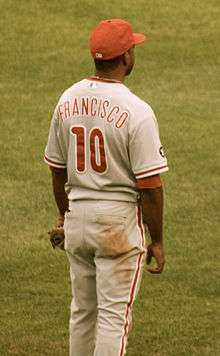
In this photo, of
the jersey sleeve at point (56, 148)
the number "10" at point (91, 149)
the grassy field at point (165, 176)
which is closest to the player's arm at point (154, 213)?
the number "10" at point (91, 149)

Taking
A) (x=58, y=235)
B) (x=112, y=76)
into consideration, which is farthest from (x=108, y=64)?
(x=58, y=235)

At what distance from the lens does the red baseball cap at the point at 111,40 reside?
6477mm

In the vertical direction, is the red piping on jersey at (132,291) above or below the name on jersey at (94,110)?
below

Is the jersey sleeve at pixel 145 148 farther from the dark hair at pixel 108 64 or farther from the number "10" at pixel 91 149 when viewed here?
the dark hair at pixel 108 64

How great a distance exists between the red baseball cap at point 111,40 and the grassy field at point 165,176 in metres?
2.41

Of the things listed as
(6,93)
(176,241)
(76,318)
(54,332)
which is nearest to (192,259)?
(176,241)

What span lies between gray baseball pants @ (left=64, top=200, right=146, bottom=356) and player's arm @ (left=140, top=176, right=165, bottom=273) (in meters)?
0.08

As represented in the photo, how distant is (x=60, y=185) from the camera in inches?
275

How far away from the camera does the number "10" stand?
21.2 ft

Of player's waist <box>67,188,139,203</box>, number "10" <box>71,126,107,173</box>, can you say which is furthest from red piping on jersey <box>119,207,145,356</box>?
number "10" <box>71,126,107,173</box>

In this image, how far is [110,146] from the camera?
644 cm

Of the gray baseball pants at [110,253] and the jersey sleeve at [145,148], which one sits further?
the gray baseball pants at [110,253]

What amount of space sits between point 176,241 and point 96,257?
4072mm

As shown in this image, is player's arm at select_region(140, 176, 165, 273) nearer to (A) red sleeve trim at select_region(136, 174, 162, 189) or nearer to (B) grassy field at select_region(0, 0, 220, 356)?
(A) red sleeve trim at select_region(136, 174, 162, 189)
